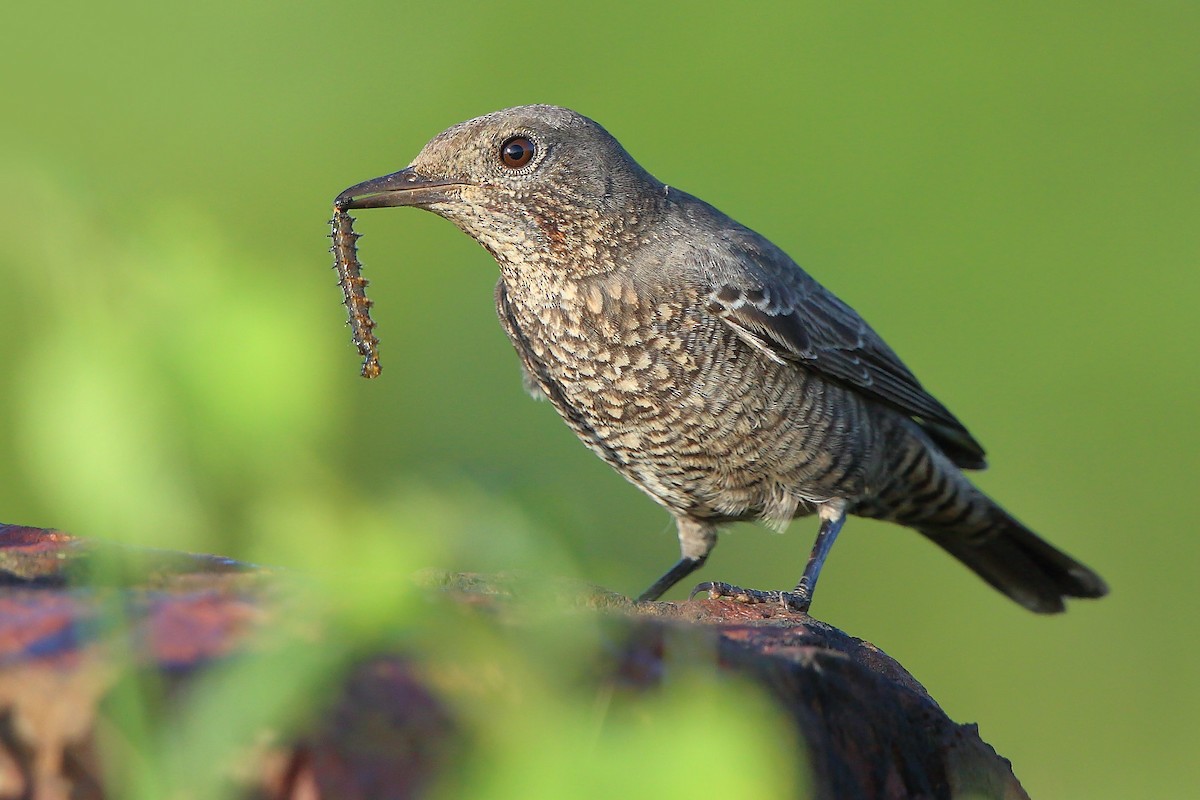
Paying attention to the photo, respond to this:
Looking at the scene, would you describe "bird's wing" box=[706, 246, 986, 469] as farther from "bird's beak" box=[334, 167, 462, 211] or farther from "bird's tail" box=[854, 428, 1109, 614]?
"bird's beak" box=[334, 167, 462, 211]

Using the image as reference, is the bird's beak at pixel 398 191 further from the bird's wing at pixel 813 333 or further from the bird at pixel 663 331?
the bird's wing at pixel 813 333

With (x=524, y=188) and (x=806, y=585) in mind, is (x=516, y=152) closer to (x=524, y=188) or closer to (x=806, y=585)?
(x=524, y=188)

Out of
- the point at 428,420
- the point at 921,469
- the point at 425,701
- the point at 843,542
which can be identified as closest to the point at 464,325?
the point at 428,420

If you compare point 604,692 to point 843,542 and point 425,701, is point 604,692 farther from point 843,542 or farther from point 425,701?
point 843,542

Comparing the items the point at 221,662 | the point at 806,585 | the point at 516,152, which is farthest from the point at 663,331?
the point at 221,662

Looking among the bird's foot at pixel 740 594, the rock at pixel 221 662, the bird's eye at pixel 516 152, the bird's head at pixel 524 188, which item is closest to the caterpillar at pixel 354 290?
the bird's head at pixel 524 188
